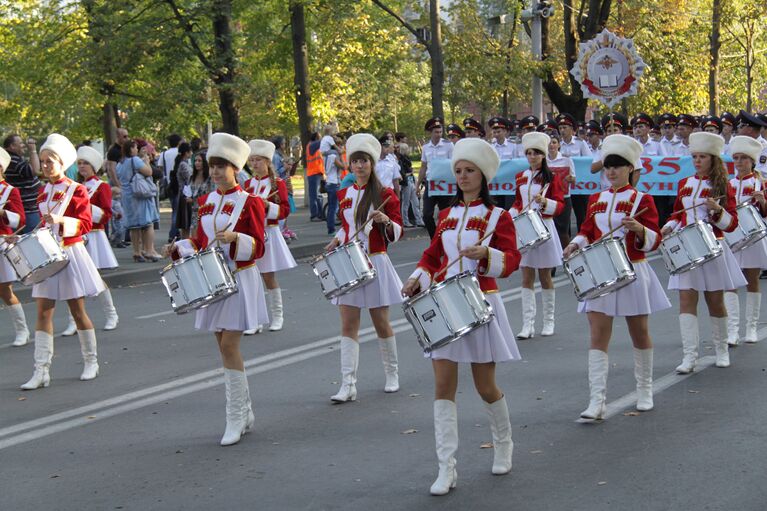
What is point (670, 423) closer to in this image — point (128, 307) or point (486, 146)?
point (486, 146)

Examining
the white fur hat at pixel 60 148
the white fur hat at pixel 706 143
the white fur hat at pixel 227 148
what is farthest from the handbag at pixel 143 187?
the white fur hat at pixel 227 148

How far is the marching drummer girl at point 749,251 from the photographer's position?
10.3 meters

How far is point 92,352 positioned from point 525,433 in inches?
158

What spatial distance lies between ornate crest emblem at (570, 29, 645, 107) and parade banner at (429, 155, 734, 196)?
11.4 feet

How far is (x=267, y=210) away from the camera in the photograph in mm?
12102

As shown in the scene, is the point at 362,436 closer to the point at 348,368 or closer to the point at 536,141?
the point at 348,368

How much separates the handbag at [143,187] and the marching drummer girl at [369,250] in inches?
398

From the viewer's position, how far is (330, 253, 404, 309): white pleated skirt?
28.2 feet

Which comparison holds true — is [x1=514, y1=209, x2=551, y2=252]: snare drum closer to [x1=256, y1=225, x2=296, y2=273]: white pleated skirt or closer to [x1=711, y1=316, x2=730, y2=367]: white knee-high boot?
[x1=711, y1=316, x2=730, y2=367]: white knee-high boot

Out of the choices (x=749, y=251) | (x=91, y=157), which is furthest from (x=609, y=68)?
(x=91, y=157)

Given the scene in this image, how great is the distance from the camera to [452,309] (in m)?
6.05

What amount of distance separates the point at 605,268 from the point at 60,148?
15.6 ft

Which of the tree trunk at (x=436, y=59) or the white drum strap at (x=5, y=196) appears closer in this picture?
the white drum strap at (x=5, y=196)

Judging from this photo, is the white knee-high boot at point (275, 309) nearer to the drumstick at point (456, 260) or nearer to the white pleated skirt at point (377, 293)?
the white pleated skirt at point (377, 293)
